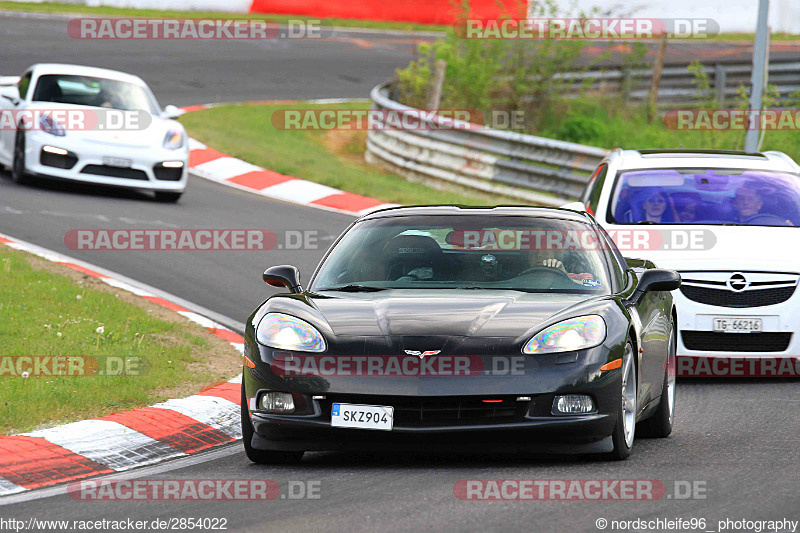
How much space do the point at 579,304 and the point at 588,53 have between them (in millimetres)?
28668

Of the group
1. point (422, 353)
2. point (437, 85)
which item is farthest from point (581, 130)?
point (422, 353)

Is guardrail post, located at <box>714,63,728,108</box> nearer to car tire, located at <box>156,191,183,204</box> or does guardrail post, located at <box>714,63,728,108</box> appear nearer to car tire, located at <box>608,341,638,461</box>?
car tire, located at <box>156,191,183,204</box>

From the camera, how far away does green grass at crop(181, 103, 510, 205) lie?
1953 cm

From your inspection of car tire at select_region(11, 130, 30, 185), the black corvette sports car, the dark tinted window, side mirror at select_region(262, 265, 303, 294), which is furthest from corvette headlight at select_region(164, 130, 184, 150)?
the black corvette sports car

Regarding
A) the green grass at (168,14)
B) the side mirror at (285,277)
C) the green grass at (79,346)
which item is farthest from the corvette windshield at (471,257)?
the green grass at (168,14)

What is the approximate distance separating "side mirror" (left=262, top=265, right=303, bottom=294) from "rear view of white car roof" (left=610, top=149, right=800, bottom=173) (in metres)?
4.76

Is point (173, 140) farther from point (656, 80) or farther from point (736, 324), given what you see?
point (656, 80)

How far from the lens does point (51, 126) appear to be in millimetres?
16656

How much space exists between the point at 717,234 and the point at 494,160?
→ 31.6 ft

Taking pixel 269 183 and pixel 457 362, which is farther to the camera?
pixel 269 183

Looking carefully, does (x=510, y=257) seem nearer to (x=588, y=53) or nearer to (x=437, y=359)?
(x=437, y=359)

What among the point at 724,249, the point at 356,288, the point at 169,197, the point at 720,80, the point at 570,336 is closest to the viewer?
the point at 570,336

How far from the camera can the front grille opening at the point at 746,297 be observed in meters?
9.73

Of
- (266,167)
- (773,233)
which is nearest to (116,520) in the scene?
(773,233)
